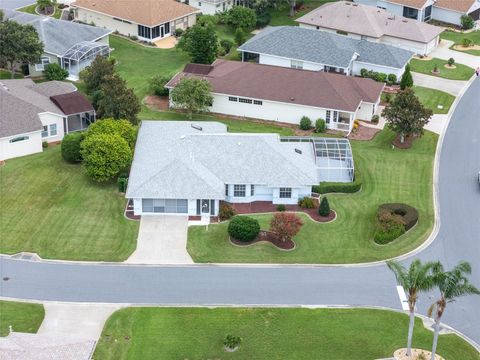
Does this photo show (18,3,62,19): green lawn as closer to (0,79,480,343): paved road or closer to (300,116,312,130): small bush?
(300,116,312,130): small bush

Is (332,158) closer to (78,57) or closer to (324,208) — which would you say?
(324,208)

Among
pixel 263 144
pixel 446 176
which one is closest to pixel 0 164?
pixel 263 144

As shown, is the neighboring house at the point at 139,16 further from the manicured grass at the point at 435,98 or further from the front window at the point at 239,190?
the front window at the point at 239,190

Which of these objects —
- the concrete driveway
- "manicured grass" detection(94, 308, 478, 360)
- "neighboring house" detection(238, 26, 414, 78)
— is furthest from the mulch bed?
"neighboring house" detection(238, 26, 414, 78)

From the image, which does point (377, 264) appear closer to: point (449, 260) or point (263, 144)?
point (449, 260)

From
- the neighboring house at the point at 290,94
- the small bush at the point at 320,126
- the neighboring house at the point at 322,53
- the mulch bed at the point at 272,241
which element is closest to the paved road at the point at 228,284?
the mulch bed at the point at 272,241

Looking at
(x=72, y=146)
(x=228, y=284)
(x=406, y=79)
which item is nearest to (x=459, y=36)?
(x=406, y=79)

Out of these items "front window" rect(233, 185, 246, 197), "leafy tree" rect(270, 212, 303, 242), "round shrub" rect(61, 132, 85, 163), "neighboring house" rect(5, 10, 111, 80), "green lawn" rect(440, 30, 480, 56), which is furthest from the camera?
"green lawn" rect(440, 30, 480, 56)
